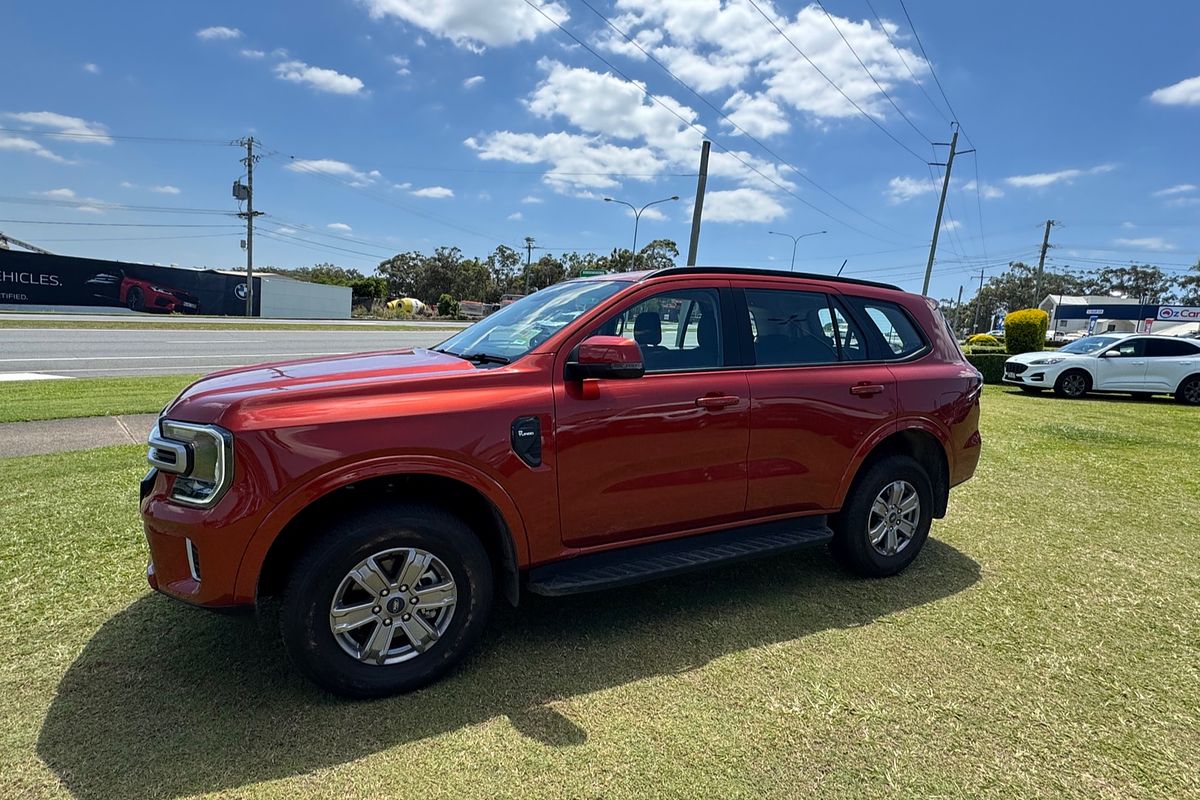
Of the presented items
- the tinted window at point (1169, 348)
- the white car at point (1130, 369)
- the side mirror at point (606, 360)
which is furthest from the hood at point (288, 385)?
the tinted window at point (1169, 348)

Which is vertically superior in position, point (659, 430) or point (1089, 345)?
point (1089, 345)

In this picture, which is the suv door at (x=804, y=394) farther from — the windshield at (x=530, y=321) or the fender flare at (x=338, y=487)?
the fender flare at (x=338, y=487)

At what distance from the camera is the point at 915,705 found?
9.02ft

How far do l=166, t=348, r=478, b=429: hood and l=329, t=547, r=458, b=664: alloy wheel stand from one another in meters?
0.68

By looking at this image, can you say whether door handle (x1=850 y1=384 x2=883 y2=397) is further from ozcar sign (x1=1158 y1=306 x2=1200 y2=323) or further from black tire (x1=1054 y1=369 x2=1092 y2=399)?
ozcar sign (x1=1158 y1=306 x2=1200 y2=323)

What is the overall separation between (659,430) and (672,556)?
26.6 inches

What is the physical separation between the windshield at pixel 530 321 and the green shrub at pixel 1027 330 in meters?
19.9

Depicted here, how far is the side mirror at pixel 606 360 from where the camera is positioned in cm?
280

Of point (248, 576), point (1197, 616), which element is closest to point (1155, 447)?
point (1197, 616)

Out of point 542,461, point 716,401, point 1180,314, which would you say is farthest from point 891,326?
point 1180,314

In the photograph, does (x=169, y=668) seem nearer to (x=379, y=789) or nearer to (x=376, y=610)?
(x=376, y=610)

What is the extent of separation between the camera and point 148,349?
1738 centimetres

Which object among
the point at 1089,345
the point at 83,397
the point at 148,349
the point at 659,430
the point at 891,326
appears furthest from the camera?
the point at 148,349

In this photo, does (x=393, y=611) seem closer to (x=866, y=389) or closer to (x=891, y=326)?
(x=866, y=389)
